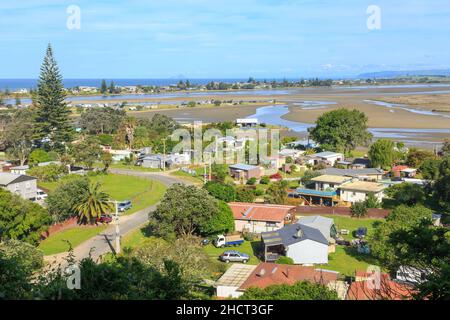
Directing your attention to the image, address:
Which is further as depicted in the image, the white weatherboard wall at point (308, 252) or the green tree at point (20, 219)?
the green tree at point (20, 219)

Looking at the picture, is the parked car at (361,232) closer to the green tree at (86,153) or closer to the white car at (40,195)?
the white car at (40,195)

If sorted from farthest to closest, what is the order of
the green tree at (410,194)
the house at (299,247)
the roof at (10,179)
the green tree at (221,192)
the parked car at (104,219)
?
the roof at (10,179), the green tree at (221,192), the green tree at (410,194), the parked car at (104,219), the house at (299,247)

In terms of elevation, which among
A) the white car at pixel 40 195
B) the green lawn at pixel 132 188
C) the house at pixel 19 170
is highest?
the house at pixel 19 170

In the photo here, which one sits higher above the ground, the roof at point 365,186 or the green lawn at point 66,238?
the roof at point 365,186

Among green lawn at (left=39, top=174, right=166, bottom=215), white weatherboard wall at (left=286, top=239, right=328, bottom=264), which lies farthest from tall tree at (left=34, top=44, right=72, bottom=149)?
white weatherboard wall at (left=286, top=239, right=328, bottom=264)

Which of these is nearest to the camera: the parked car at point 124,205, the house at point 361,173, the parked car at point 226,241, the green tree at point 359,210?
the parked car at point 226,241

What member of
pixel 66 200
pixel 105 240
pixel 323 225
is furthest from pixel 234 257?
pixel 66 200

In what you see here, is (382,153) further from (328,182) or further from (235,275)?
(235,275)

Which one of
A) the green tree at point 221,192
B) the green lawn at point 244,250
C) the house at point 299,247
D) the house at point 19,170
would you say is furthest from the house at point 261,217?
the house at point 19,170
